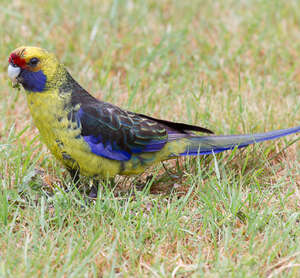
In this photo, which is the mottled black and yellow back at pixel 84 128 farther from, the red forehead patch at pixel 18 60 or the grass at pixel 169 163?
the grass at pixel 169 163

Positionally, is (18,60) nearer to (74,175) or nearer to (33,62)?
(33,62)

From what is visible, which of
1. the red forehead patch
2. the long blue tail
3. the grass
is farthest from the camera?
the long blue tail

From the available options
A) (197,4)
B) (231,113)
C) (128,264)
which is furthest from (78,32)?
(128,264)

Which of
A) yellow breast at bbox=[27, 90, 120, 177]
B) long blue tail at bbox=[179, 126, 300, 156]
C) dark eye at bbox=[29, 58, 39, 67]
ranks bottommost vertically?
long blue tail at bbox=[179, 126, 300, 156]

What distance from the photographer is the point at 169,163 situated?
380 cm

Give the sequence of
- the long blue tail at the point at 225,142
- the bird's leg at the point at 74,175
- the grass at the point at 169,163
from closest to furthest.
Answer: the grass at the point at 169,163
the bird's leg at the point at 74,175
the long blue tail at the point at 225,142

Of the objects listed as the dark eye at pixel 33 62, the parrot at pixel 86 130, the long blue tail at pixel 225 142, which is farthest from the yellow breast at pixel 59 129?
the long blue tail at pixel 225 142

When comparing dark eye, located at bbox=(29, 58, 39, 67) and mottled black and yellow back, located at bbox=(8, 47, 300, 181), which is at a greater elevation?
dark eye, located at bbox=(29, 58, 39, 67)

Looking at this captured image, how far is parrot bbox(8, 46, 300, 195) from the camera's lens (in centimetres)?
306

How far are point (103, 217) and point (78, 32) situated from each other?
290 cm

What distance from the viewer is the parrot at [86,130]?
3.06 meters

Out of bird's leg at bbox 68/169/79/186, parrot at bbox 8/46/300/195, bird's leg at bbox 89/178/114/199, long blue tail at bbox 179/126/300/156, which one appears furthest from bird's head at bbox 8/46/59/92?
long blue tail at bbox 179/126/300/156

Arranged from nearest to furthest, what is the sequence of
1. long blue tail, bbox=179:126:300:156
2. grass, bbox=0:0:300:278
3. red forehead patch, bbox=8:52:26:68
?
grass, bbox=0:0:300:278
red forehead patch, bbox=8:52:26:68
long blue tail, bbox=179:126:300:156

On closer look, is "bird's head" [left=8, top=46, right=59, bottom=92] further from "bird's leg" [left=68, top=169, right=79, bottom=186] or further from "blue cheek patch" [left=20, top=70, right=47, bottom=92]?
"bird's leg" [left=68, top=169, right=79, bottom=186]
